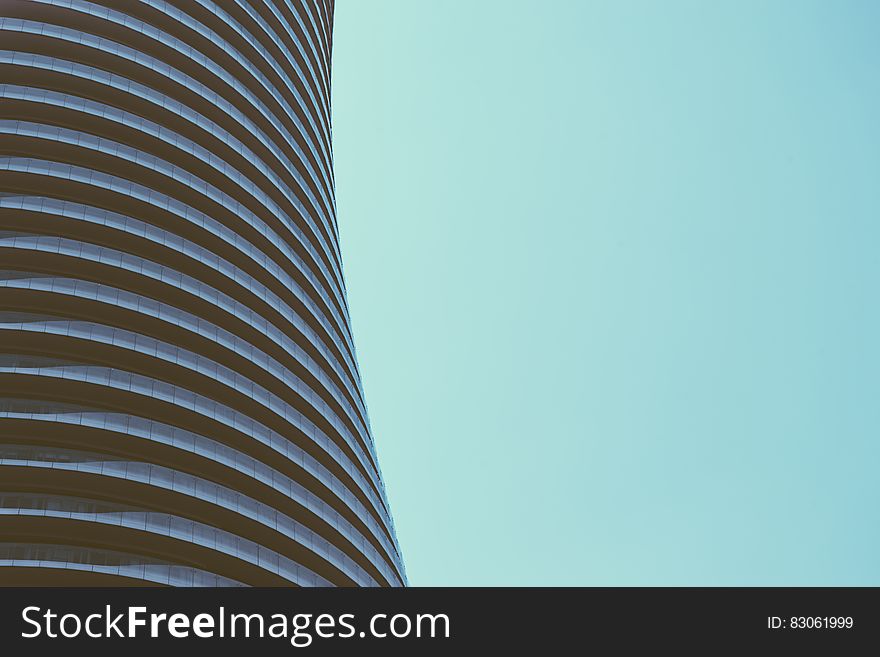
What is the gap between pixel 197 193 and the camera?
1848 inches

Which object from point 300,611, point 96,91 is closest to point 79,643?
point 300,611

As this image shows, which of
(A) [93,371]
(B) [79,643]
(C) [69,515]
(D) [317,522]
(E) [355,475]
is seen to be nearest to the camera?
(B) [79,643]

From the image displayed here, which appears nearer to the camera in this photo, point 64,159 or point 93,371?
point 93,371

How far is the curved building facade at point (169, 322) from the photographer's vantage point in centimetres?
3728

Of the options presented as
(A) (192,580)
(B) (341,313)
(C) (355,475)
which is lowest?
(A) (192,580)

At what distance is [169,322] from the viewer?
136 feet

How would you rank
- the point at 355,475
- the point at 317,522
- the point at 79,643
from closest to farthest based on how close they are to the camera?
the point at 79,643 < the point at 317,522 < the point at 355,475

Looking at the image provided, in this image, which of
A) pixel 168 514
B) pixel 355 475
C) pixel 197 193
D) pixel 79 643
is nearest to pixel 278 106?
pixel 197 193

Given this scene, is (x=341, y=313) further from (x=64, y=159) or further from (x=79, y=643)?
(x=79, y=643)

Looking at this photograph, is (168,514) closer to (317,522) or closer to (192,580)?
(192,580)

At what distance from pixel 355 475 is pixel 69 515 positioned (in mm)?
13642

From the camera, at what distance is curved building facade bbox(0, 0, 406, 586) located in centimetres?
3728

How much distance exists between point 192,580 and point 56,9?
27.3 meters

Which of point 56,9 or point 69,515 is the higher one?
point 56,9
